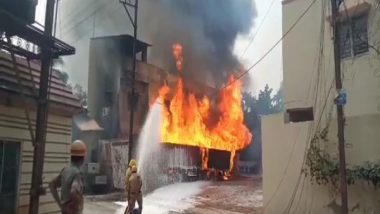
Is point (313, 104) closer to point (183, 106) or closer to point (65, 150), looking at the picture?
point (65, 150)

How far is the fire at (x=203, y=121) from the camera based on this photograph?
1134 inches

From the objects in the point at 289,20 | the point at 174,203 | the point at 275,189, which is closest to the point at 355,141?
the point at 275,189

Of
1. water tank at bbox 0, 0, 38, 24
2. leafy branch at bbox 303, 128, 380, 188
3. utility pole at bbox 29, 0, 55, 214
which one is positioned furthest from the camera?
leafy branch at bbox 303, 128, 380, 188

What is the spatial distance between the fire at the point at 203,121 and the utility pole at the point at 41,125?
20446 mm

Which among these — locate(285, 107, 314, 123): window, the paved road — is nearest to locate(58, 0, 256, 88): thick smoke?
the paved road

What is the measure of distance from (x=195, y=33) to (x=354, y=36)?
20.8 m

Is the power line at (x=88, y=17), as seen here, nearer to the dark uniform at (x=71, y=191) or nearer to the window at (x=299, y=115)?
the window at (x=299, y=115)

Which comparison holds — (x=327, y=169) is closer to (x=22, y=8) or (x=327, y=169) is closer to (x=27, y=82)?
(x=27, y=82)

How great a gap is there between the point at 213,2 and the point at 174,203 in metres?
19.6

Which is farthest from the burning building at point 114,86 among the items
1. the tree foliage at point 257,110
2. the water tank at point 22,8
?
the water tank at point 22,8

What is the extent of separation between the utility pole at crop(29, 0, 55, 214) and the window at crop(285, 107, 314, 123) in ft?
27.5

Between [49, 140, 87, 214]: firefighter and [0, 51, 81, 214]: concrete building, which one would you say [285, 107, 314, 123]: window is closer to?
[0, 51, 81, 214]: concrete building

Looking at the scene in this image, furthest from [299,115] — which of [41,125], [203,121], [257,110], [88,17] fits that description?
[257,110]

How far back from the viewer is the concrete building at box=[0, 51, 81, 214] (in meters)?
7.31
